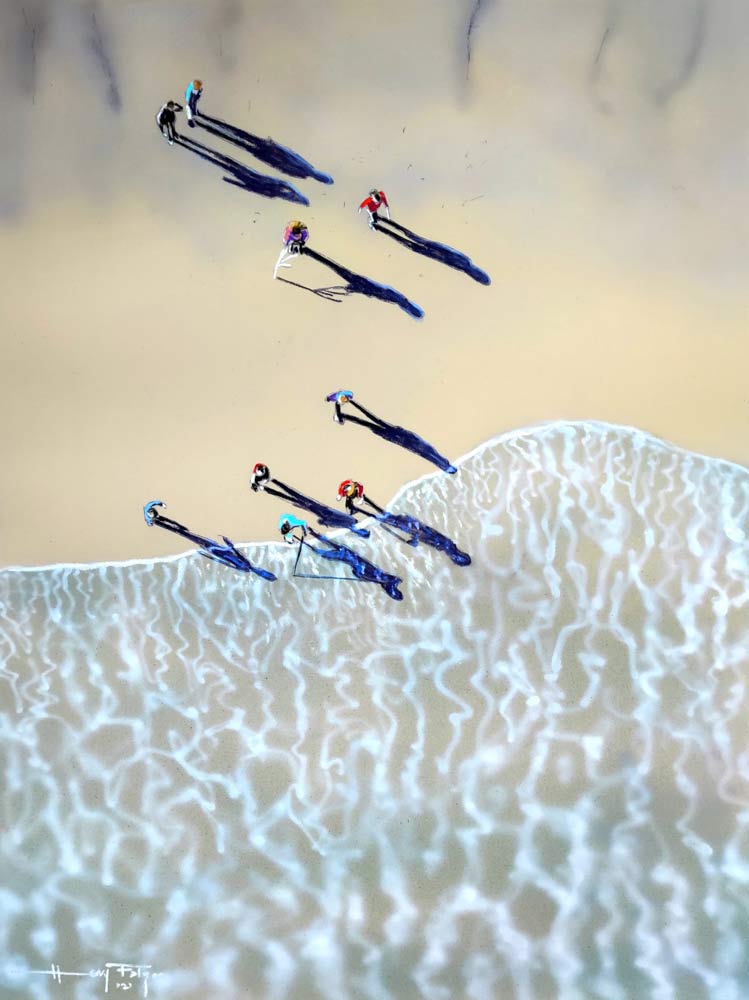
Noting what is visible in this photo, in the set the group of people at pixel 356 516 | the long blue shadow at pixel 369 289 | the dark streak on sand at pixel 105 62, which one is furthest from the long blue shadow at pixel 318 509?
the dark streak on sand at pixel 105 62

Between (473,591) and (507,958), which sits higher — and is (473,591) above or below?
above

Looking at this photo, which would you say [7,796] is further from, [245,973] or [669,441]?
[669,441]

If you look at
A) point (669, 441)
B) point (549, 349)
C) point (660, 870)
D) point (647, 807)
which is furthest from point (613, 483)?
point (660, 870)

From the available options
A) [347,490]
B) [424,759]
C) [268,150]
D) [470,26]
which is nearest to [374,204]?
[268,150]

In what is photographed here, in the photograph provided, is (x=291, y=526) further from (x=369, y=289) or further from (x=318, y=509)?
(x=369, y=289)

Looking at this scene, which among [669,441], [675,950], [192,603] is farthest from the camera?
[192,603]

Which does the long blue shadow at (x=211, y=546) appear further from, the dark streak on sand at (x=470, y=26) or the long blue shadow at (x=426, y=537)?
the dark streak on sand at (x=470, y=26)
